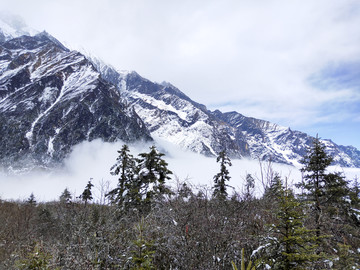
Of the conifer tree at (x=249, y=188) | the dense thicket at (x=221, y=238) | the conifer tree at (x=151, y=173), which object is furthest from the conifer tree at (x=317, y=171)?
the conifer tree at (x=151, y=173)

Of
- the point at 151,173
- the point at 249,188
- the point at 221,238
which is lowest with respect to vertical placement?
the point at 221,238

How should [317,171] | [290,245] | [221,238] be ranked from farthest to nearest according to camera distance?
[317,171], [221,238], [290,245]

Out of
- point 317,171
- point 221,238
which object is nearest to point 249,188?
point 221,238

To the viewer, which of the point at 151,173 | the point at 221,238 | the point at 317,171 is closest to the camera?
the point at 221,238

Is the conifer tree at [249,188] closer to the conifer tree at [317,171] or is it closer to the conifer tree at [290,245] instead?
the conifer tree at [317,171]

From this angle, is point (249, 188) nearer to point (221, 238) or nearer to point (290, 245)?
point (221, 238)

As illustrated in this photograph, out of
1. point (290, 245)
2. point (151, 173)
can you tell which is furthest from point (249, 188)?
point (151, 173)

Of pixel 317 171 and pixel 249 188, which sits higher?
pixel 317 171

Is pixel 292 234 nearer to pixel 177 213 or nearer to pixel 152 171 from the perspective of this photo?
pixel 177 213

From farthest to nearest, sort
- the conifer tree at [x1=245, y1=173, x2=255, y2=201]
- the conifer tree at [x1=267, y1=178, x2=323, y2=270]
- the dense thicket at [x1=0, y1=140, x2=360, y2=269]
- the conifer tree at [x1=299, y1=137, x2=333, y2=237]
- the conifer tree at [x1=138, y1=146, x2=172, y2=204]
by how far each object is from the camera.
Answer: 1. the conifer tree at [x1=138, y1=146, x2=172, y2=204]
2. the conifer tree at [x1=299, y1=137, x2=333, y2=237]
3. the conifer tree at [x1=245, y1=173, x2=255, y2=201]
4. the dense thicket at [x1=0, y1=140, x2=360, y2=269]
5. the conifer tree at [x1=267, y1=178, x2=323, y2=270]

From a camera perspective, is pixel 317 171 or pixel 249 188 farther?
pixel 317 171

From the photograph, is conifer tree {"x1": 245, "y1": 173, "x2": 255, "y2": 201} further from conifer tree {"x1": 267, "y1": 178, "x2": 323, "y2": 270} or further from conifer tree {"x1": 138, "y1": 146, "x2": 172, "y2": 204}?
conifer tree {"x1": 138, "y1": 146, "x2": 172, "y2": 204}

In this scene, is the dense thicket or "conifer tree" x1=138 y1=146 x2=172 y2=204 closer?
the dense thicket

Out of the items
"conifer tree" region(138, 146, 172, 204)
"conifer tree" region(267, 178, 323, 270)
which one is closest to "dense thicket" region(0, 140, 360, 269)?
"conifer tree" region(267, 178, 323, 270)
